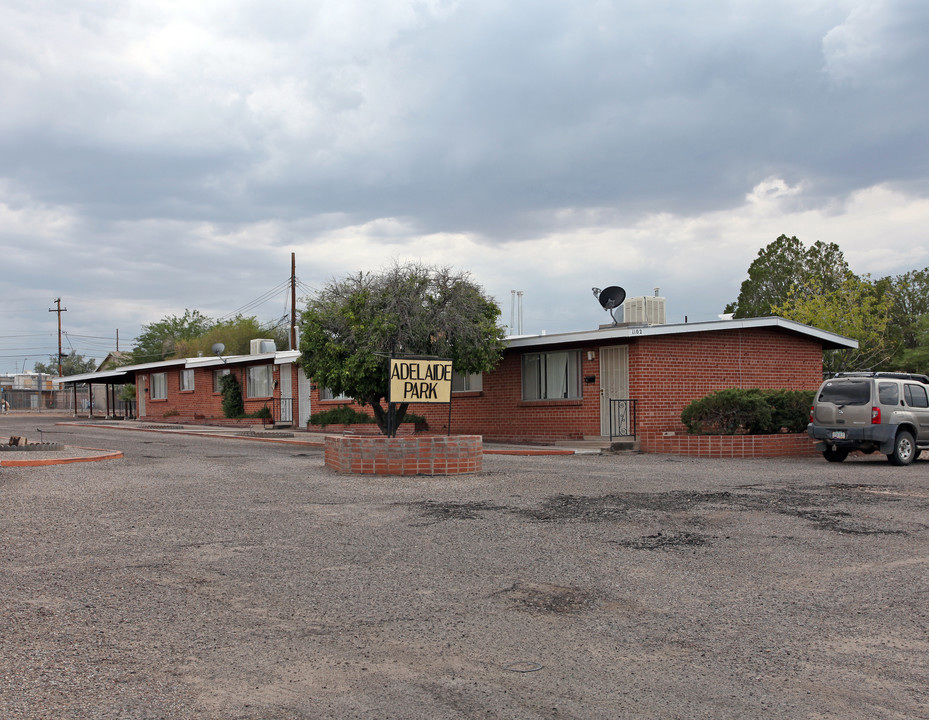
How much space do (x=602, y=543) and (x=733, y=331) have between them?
16436mm

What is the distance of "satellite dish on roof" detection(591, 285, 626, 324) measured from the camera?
24.0 m

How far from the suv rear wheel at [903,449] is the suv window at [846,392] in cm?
96

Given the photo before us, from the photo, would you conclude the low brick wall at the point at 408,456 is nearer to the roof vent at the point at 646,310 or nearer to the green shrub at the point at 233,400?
the roof vent at the point at 646,310

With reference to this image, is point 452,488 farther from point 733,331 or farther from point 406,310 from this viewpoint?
point 733,331

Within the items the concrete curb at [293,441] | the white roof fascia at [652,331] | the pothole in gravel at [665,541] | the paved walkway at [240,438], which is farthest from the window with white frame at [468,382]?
the pothole in gravel at [665,541]

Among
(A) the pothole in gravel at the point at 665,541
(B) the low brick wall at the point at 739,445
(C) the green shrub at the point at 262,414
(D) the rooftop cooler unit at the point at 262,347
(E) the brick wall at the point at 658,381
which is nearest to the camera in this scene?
(A) the pothole in gravel at the point at 665,541

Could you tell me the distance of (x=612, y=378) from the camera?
21969 mm

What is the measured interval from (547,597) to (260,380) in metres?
30.4

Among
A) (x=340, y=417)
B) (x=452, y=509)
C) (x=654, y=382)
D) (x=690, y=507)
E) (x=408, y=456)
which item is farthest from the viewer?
(x=340, y=417)

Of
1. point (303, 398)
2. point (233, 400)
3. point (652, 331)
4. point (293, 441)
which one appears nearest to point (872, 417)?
point (652, 331)

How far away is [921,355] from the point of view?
47.0 m

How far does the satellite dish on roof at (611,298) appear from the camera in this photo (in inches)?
945

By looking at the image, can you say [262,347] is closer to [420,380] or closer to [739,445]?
[739,445]

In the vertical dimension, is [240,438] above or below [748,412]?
below
